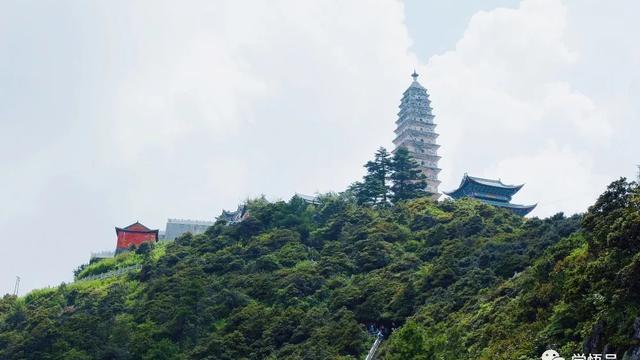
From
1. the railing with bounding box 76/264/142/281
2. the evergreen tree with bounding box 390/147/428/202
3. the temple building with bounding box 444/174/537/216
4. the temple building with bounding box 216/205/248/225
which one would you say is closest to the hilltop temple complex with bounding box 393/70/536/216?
the temple building with bounding box 444/174/537/216

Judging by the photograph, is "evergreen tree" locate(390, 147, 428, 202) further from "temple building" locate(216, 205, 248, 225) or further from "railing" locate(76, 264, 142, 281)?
"railing" locate(76, 264, 142, 281)

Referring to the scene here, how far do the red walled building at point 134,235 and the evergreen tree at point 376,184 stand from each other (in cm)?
1982

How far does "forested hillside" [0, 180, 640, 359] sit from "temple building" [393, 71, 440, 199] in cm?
2034

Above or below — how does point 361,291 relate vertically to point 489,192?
below

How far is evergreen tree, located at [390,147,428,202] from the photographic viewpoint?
2578 inches

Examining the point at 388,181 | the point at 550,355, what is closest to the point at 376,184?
the point at 388,181

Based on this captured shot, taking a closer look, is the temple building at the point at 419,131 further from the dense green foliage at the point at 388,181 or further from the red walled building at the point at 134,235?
the red walled building at the point at 134,235

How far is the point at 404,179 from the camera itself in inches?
2611

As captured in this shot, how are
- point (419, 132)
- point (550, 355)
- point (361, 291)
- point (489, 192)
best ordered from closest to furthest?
point (550, 355) → point (361, 291) → point (489, 192) → point (419, 132)

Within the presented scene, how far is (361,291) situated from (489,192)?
33.4 meters

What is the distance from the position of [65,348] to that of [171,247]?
1814 centimetres

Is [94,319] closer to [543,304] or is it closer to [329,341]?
[329,341]

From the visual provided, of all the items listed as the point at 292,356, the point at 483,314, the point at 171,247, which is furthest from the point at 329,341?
the point at 171,247

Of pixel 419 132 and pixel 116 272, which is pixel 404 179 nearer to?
pixel 419 132
